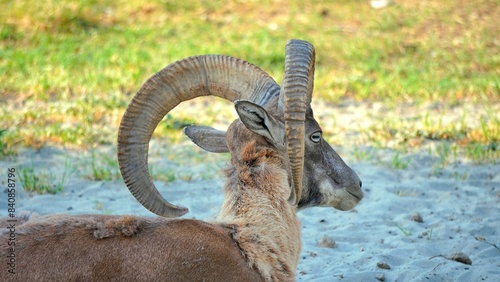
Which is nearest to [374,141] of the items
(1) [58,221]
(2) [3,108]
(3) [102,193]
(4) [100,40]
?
(3) [102,193]

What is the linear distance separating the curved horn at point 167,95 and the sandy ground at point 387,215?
0.68 m

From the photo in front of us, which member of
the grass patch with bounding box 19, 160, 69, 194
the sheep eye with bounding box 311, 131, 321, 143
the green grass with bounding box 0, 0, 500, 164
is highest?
the green grass with bounding box 0, 0, 500, 164

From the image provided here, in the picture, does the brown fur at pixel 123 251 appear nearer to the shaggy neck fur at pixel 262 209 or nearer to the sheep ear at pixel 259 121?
the shaggy neck fur at pixel 262 209

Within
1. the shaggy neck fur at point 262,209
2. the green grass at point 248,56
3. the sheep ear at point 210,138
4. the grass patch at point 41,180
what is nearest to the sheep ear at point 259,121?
the shaggy neck fur at point 262,209

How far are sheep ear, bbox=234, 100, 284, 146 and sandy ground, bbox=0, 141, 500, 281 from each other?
816 millimetres

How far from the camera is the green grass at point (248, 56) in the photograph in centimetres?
932

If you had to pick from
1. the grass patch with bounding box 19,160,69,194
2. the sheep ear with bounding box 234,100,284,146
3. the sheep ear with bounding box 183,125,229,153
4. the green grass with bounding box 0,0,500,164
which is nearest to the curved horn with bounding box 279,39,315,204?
the sheep ear with bounding box 234,100,284,146

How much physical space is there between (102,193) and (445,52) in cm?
740

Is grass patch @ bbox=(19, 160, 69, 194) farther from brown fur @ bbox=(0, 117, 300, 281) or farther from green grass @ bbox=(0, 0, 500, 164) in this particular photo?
brown fur @ bbox=(0, 117, 300, 281)

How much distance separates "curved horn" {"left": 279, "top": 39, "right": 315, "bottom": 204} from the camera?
457cm

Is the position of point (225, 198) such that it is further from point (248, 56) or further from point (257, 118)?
point (248, 56)

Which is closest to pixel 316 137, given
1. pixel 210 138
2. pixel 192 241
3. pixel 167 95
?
pixel 210 138

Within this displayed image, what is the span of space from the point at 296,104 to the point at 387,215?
3.01 m

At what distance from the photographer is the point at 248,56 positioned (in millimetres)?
12555
